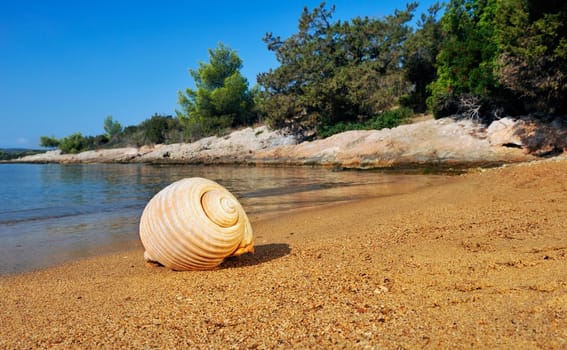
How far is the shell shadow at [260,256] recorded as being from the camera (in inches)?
189

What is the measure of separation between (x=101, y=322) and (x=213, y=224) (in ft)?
4.89

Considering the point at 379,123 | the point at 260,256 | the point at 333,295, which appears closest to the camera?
the point at 333,295

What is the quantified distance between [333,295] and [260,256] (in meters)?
2.03

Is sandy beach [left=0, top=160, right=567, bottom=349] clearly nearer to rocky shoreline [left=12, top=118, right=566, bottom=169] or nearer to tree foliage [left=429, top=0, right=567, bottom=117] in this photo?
tree foliage [left=429, top=0, right=567, bottom=117]

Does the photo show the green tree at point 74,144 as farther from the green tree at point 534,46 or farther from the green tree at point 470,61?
the green tree at point 534,46

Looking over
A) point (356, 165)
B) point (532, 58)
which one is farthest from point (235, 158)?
point (532, 58)

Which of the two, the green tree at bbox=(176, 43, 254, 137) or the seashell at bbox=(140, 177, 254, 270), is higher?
the green tree at bbox=(176, 43, 254, 137)

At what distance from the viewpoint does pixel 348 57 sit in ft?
139

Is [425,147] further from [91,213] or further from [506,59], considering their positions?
[91,213]

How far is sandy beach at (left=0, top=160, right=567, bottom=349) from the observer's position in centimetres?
261

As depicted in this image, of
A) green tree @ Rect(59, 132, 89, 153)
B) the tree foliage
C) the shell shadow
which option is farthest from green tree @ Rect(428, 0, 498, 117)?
green tree @ Rect(59, 132, 89, 153)

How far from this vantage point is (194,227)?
423 cm

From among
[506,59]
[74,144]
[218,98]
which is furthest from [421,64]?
[74,144]

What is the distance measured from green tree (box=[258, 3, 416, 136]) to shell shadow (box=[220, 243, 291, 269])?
3134 centimetres
